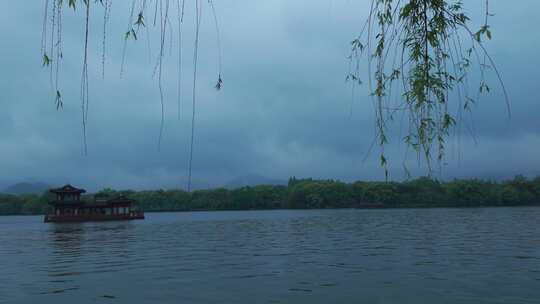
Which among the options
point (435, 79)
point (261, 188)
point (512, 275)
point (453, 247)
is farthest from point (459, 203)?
point (435, 79)

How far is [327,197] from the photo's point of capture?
487 ft

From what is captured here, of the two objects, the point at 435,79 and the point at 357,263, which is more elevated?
the point at 435,79

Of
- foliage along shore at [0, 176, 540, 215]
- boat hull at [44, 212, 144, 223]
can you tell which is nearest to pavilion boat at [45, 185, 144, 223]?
boat hull at [44, 212, 144, 223]

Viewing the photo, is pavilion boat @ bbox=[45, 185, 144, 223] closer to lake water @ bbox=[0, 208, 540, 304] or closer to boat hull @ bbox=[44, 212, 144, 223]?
boat hull @ bbox=[44, 212, 144, 223]

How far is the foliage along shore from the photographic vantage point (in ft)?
423

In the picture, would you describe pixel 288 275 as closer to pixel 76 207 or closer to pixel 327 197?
pixel 76 207

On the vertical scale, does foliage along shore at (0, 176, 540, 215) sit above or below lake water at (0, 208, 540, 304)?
above

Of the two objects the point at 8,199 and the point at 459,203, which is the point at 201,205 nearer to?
the point at 8,199

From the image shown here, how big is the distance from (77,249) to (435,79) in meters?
23.7

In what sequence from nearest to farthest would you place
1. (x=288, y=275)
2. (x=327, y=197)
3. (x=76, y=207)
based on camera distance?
(x=288, y=275), (x=76, y=207), (x=327, y=197)

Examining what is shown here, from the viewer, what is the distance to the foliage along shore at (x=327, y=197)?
129 meters

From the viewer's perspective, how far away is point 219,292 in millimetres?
11281

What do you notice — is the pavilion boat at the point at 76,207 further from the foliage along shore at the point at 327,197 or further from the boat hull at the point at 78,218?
the foliage along shore at the point at 327,197

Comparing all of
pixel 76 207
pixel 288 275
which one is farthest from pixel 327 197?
pixel 288 275
